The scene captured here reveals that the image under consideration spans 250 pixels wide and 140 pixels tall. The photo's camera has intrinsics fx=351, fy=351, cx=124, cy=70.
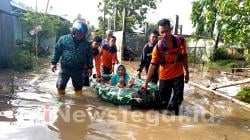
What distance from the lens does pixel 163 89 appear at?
24.2ft

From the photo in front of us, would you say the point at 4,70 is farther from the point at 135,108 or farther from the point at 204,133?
the point at 204,133

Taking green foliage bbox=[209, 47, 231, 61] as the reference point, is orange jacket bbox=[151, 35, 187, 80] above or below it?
above

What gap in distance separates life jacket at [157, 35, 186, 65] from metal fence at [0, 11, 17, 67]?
8.24 meters

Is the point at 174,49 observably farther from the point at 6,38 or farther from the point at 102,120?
the point at 6,38

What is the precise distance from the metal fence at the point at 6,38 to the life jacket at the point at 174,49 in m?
8.24

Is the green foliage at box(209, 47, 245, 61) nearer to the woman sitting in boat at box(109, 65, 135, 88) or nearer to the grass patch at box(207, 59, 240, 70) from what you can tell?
the grass patch at box(207, 59, 240, 70)

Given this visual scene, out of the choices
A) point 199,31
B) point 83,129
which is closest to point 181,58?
point 83,129

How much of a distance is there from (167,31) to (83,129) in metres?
2.51

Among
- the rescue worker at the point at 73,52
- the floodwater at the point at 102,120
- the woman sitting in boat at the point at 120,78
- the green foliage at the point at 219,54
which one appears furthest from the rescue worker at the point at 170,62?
the green foliage at the point at 219,54

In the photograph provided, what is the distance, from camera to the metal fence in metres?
13.3

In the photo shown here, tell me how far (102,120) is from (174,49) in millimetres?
1990

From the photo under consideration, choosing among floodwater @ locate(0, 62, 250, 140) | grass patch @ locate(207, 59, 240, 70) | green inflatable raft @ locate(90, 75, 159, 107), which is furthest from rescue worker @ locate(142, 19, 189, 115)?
grass patch @ locate(207, 59, 240, 70)

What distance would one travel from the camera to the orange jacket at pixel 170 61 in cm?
700

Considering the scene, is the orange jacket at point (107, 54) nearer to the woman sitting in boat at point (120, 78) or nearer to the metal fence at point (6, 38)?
the woman sitting in boat at point (120, 78)
